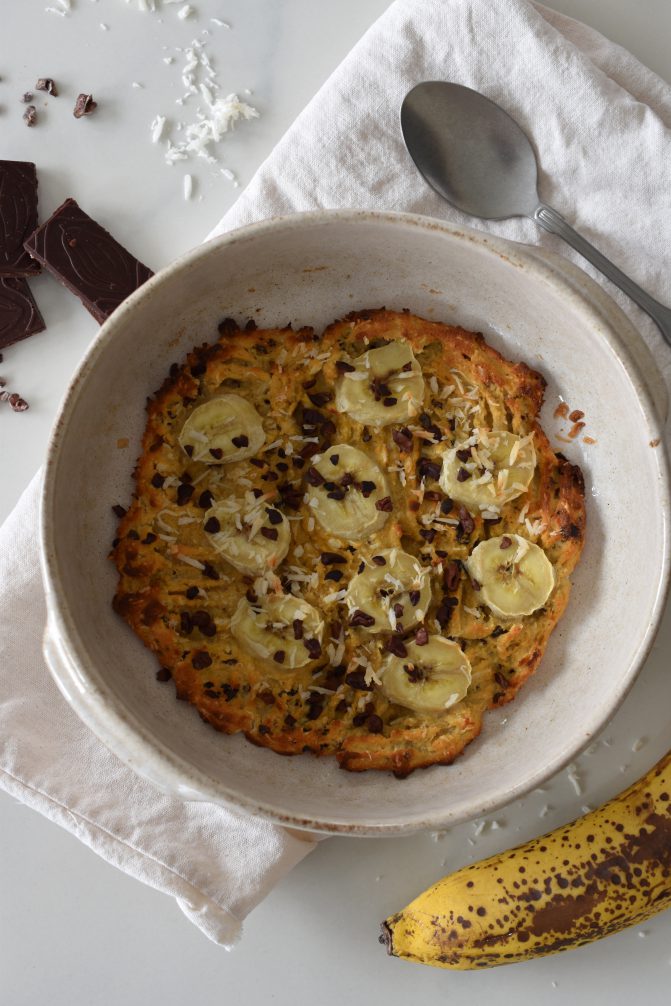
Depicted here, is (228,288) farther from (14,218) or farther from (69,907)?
(69,907)

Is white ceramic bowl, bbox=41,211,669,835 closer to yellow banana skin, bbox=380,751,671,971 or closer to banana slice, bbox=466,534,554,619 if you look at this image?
banana slice, bbox=466,534,554,619

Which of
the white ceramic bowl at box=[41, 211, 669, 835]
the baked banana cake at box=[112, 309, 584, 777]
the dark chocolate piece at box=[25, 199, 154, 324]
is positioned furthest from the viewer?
the dark chocolate piece at box=[25, 199, 154, 324]

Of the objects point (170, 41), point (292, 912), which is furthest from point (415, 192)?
point (292, 912)

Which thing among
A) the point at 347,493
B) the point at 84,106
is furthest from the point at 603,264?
the point at 84,106

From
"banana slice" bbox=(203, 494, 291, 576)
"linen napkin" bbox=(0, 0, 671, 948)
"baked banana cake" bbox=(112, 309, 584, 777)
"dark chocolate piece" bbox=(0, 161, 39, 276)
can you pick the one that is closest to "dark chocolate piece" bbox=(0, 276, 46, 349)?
"dark chocolate piece" bbox=(0, 161, 39, 276)

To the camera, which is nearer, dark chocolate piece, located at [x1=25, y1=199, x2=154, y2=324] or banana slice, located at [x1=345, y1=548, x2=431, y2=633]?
banana slice, located at [x1=345, y1=548, x2=431, y2=633]
